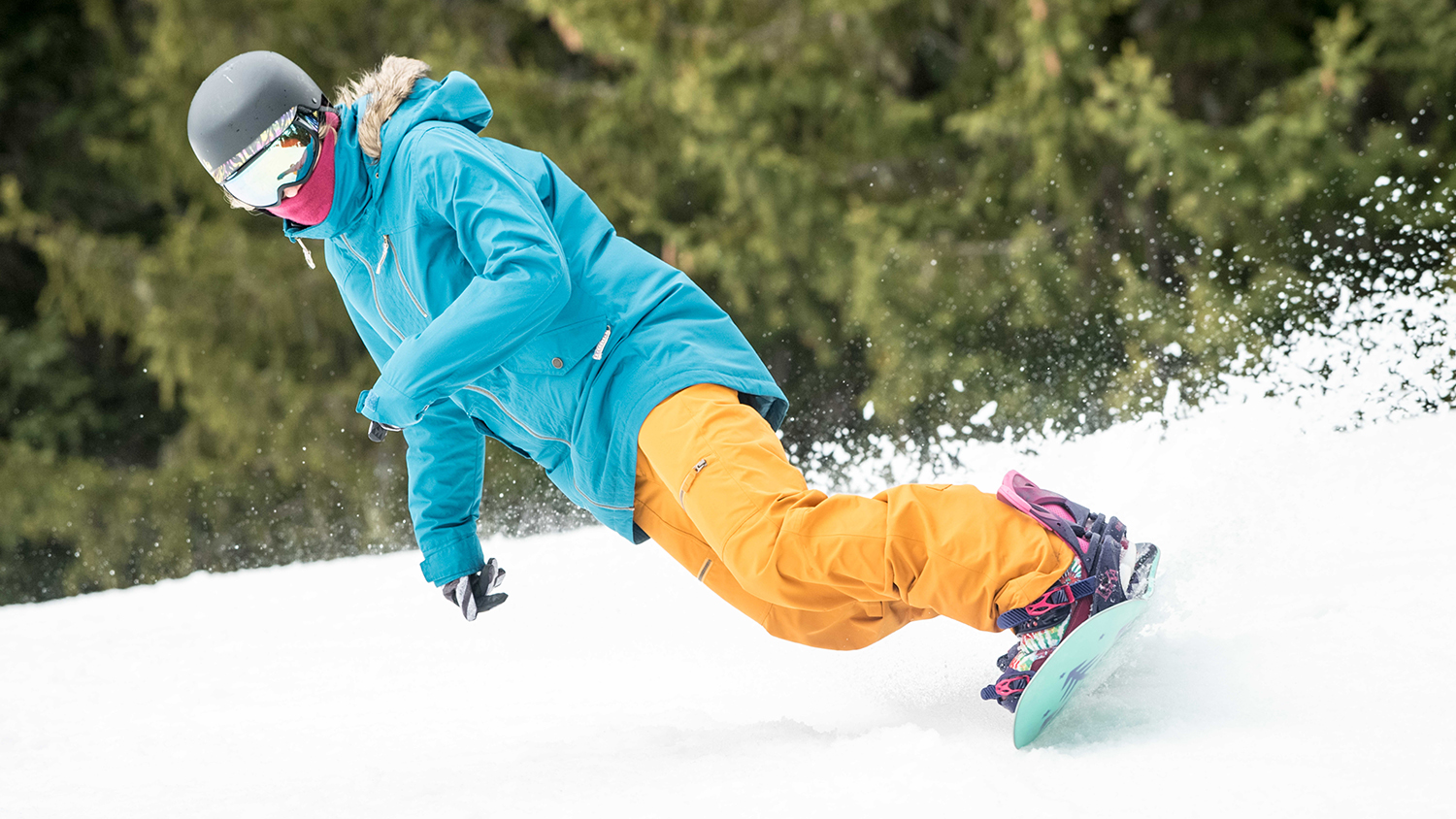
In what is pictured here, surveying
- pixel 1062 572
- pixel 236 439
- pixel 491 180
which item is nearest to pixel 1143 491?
pixel 1062 572

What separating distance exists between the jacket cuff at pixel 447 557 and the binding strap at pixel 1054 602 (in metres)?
1.09

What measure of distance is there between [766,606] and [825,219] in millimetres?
5141

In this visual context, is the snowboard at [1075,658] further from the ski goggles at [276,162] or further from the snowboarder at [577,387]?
the ski goggles at [276,162]

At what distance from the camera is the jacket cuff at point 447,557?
87.0 inches

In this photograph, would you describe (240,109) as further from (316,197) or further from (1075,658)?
(1075,658)

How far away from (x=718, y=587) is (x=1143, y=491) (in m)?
1.10

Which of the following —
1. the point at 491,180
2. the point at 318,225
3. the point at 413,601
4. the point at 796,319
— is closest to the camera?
the point at 491,180

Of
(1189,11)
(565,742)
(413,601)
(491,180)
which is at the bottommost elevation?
(413,601)

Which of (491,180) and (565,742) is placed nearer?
(491,180)

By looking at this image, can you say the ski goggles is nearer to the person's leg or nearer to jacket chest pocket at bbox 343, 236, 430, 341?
jacket chest pocket at bbox 343, 236, 430, 341

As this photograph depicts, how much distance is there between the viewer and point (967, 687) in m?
2.12

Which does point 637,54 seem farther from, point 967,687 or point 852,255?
point 967,687

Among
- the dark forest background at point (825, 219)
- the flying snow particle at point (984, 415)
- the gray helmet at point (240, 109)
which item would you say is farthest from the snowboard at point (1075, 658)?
the flying snow particle at point (984, 415)

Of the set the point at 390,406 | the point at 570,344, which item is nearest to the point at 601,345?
the point at 570,344
